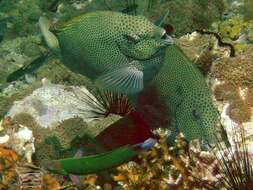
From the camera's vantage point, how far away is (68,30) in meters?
3.72

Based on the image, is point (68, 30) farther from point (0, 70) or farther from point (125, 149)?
point (0, 70)

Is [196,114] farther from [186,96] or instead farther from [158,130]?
[158,130]

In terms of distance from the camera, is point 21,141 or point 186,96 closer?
point 186,96

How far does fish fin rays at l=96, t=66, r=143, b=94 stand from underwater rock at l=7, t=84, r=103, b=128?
1.75 metres

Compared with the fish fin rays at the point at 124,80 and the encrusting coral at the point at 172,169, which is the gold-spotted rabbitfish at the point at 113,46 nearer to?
the fish fin rays at the point at 124,80

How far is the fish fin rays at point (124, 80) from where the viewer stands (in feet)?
9.71

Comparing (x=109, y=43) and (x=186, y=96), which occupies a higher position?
(x=109, y=43)

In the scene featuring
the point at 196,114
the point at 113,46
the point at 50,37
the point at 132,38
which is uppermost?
the point at 132,38

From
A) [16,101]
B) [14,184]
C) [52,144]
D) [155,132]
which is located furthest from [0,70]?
[155,132]

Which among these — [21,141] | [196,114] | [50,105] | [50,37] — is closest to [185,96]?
[196,114]

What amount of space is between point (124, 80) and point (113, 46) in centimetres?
52

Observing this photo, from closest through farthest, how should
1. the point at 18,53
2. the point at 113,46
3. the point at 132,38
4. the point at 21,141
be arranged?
the point at 132,38
the point at 113,46
the point at 21,141
the point at 18,53

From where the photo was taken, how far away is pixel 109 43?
3.45 metres

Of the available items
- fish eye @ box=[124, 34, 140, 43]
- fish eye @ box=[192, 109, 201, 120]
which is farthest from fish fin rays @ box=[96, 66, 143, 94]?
fish eye @ box=[192, 109, 201, 120]
